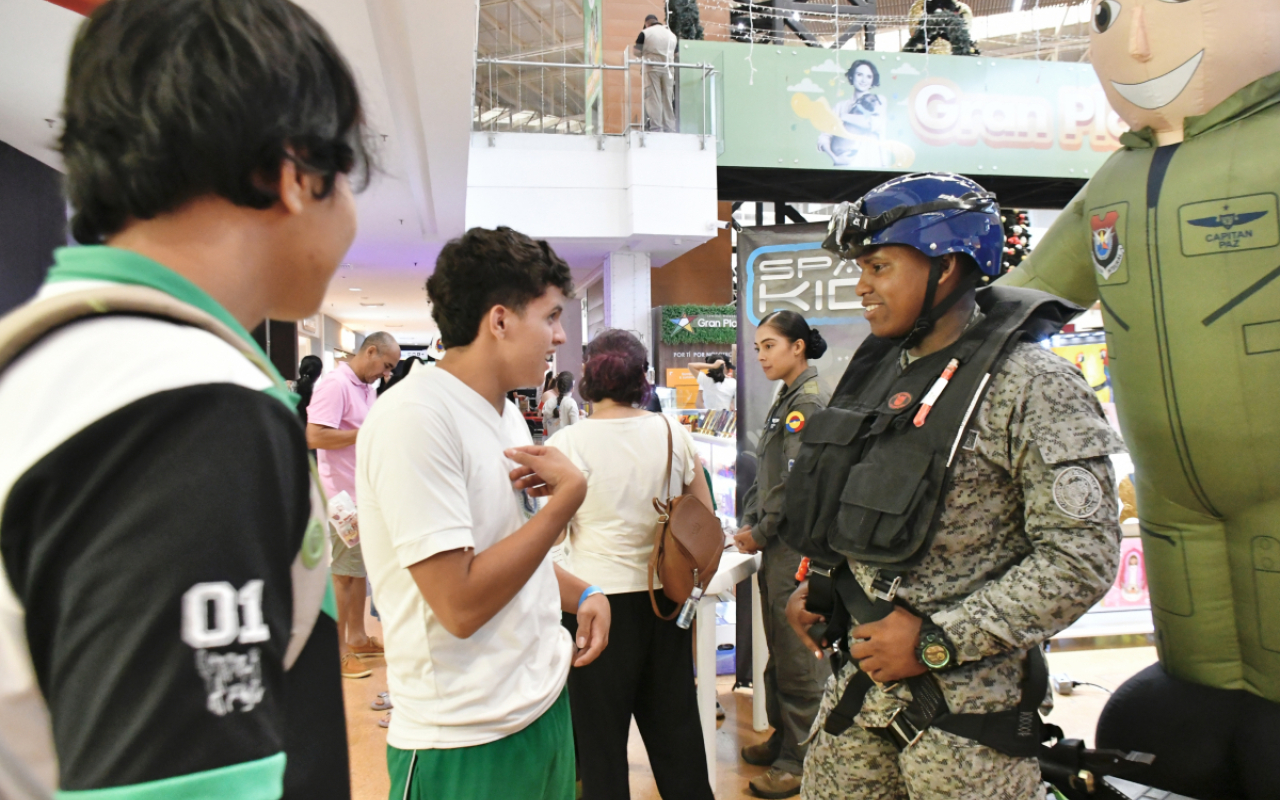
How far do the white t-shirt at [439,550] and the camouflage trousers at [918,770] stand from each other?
2.15ft

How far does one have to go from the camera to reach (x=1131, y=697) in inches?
82.7

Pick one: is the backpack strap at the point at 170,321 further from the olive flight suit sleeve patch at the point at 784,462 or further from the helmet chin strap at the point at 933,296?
the olive flight suit sleeve patch at the point at 784,462

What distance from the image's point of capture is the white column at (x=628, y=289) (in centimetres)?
1075

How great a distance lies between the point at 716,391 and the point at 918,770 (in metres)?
6.30

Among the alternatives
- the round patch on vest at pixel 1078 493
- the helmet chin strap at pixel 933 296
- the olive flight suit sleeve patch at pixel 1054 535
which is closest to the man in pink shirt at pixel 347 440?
the helmet chin strap at pixel 933 296

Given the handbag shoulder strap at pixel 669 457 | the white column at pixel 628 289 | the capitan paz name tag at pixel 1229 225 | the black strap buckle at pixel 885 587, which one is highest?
the white column at pixel 628 289

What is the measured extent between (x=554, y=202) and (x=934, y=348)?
317 inches

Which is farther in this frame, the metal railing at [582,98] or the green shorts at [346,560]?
the metal railing at [582,98]

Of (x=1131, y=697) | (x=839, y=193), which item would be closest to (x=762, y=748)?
(x=1131, y=697)

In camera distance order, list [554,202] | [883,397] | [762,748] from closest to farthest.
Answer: [883,397] < [762,748] < [554,202]

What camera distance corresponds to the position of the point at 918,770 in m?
1.51

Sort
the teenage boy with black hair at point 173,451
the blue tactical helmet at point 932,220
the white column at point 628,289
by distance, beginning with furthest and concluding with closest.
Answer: the white column at point 628,289 → the blue tactical helmet at point 932,220 → the teenage boy with black hair at point 173,451

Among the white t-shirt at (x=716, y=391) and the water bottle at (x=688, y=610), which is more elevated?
the white t-shirt at (x=716, y=391)

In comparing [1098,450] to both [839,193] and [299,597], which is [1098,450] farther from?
[839,193]
